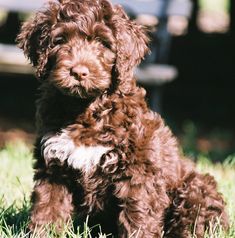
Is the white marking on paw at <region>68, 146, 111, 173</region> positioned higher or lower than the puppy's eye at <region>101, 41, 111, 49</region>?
lower

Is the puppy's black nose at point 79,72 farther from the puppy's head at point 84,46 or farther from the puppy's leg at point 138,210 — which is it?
the puppy's leg at point 138,210

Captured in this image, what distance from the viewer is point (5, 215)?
4805 millimetres

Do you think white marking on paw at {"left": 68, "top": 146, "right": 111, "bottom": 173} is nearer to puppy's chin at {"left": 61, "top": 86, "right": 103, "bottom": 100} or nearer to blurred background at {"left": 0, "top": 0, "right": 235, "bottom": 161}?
puppy's chin at {"left": 61, "top": 86, "right": 103, "bottom": 100}

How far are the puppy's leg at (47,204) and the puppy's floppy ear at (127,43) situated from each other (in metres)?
0.90

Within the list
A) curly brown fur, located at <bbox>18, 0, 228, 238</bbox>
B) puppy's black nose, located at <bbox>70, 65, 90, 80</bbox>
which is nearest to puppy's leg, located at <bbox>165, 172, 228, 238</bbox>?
curly brown fur, located at <bbox>18, 0, 228, 238</bbox>

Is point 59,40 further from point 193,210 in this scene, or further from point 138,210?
point 193,210

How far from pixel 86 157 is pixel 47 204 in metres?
0.47

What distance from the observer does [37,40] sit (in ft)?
14.4

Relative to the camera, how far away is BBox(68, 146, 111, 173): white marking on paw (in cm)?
417

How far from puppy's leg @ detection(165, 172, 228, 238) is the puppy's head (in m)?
0.92

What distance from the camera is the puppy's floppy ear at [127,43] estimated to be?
4270 mm

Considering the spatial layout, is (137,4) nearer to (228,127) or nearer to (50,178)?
(228,127)

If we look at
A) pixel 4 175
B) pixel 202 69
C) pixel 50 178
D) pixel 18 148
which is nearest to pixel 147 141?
pixel 50 178

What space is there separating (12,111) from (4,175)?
234 inches
